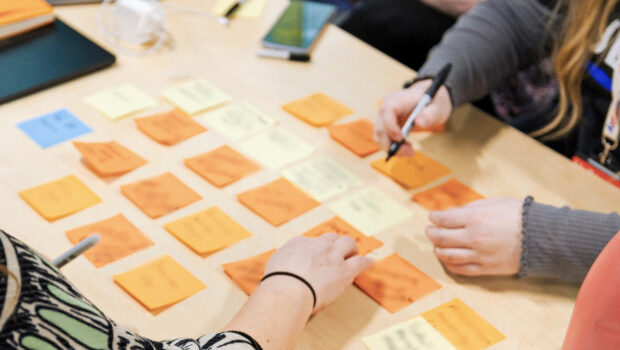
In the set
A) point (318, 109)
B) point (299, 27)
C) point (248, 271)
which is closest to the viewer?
point (248, 271)

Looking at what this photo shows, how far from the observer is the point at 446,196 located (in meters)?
1.06

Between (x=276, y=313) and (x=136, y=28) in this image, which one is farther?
(x=136, y=28)

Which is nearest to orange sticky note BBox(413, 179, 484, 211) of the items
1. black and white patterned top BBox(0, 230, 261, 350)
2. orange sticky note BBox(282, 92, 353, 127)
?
orange sticky note BBox(282, 92, 353, 127)

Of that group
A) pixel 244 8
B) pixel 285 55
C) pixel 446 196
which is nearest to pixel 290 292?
pixel 446 196

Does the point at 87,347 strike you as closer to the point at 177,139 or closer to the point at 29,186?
the point at 29,186

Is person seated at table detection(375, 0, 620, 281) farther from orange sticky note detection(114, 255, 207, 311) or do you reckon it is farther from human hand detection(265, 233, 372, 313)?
orange sticky note detection(114, 255, 207, 311)

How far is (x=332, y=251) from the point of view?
0.88 m

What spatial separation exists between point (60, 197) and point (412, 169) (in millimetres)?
542

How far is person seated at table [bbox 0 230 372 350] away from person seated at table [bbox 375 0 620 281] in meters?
0.17

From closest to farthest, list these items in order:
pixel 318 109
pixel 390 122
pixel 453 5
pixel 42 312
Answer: pixel 42 312
pixel 390 122
pixel 318 109
pixel 453 5

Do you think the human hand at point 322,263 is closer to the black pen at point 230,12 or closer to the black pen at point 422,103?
the black pen at point 422,103

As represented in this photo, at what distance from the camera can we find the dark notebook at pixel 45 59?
1.15 meters

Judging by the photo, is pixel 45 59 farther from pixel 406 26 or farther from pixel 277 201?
pixel 406 26

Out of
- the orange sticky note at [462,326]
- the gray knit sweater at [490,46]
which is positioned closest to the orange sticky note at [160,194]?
the orange sticky note at [462,326]
